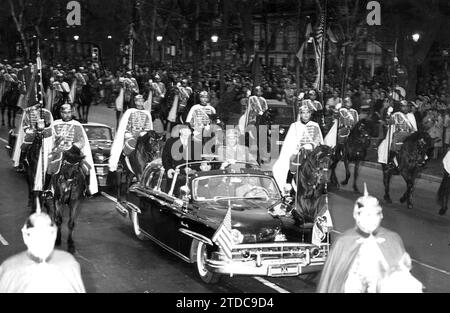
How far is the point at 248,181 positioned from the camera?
452 inches

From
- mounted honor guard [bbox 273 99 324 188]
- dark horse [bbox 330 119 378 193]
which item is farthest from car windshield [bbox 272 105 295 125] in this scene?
mounted honor guard [bbox 273 99 324 188]

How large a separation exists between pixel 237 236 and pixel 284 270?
2.47 feet

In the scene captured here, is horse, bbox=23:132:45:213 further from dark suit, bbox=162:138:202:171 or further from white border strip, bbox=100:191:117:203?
dark suit, bbox=162:138:202:171

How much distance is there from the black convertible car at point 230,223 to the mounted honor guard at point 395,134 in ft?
23.4

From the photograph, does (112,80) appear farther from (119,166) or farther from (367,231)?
(367,231)

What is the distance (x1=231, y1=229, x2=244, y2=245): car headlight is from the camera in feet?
31.9

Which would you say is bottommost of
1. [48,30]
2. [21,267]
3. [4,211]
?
[4,211]

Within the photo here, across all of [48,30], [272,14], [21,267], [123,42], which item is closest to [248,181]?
[21,267]

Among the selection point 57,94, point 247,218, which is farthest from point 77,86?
point 247,218

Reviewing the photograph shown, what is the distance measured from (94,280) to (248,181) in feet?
9.14

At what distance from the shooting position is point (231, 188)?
1134 cm

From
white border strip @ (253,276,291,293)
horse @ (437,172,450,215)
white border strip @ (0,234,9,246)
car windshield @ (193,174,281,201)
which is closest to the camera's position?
white border strip @ (253,276,291,293)

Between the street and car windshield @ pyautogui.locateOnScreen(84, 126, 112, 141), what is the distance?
2100 mm

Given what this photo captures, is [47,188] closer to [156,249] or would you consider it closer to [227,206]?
[156,249]
